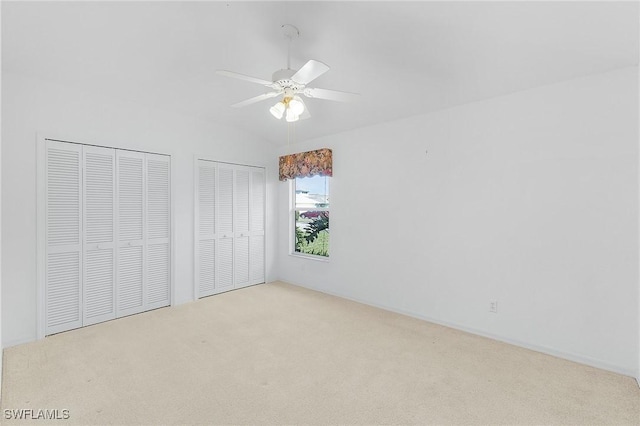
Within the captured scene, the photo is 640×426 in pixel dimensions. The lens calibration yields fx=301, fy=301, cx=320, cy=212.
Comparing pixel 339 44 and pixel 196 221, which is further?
pixel 196 221

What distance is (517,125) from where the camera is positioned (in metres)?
2.88

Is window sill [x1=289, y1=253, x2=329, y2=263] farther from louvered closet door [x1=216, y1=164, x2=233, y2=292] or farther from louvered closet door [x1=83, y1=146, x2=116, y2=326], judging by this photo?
louvered closet door [x1=83, y1=146, x2=116, y2=326]

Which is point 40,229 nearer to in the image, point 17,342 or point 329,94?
point 17,342

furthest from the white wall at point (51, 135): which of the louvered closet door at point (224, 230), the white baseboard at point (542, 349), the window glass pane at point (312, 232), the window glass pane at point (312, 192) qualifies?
the white baseboard at point (542, 349)

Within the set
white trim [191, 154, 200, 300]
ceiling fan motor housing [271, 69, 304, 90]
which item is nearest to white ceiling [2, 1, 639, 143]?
ceiling fan motor housing [271, 69, 304, 90]

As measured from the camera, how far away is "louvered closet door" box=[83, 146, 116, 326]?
3.28 meters

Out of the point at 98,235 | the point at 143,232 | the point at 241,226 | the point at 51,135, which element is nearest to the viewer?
the point at 51,135

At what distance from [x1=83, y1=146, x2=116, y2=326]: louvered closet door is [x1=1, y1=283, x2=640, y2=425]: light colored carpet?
0.80ft

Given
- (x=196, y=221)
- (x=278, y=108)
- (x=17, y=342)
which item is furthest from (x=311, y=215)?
(x=17, y=342)

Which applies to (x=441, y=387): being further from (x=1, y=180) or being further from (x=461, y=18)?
(x=1, y=180)

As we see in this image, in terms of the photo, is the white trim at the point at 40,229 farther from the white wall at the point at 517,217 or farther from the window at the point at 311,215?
the white wall at the point at 517,217

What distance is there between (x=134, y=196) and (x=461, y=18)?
12.3ft

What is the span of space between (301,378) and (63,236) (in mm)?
2833

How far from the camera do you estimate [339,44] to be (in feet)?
8.00
